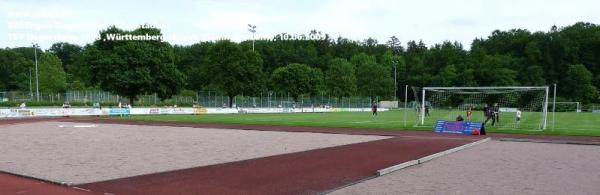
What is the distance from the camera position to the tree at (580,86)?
357 ft

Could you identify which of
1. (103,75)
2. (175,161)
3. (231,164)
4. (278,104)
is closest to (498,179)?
(231,164)

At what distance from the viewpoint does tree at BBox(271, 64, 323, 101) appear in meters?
95.2

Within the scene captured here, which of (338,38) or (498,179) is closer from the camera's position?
(498,179)

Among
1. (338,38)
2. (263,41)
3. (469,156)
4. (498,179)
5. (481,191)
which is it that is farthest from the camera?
(338,38)

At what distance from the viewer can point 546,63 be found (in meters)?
123

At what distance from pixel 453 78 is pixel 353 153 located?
4331 inches

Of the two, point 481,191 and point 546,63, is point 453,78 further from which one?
point 481,191

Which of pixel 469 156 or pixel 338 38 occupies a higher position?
pixel 338 38

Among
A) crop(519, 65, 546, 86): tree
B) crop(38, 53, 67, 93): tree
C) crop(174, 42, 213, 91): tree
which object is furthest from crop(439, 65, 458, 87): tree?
crop(38, 53, 67, 93): tree

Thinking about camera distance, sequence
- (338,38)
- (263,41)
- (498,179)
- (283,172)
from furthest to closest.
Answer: (338,38), (263,41), (283,172), (498,179)

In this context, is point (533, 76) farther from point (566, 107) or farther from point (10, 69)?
point (10, 69)

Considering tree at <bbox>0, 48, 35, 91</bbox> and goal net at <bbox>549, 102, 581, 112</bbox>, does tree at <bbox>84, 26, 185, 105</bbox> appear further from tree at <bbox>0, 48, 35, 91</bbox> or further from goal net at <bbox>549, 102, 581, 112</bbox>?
tree at <bbox>0, 48, 35, 91</bbox>

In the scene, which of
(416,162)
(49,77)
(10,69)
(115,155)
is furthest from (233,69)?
(416,162)

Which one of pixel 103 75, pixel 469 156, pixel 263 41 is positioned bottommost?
pixel 469 156
